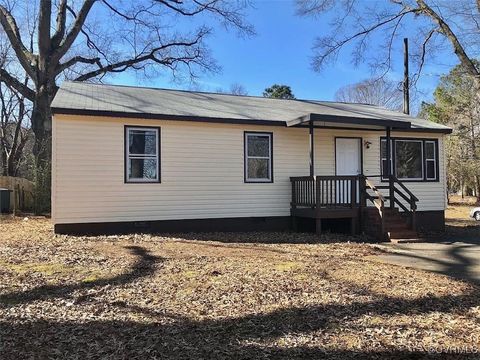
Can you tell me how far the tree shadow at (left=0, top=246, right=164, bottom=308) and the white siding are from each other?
4.41m

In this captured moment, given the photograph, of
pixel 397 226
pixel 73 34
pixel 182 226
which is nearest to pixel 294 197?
pixel 397 226

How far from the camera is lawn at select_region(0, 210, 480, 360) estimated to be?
4305 millimetres

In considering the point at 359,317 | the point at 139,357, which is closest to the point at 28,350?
the point at 139,357

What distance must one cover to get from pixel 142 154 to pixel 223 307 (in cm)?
746

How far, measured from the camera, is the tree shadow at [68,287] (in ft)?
18.5

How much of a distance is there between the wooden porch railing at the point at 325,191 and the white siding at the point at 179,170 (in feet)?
1.48

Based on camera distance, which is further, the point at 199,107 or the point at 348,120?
the point at 199,107

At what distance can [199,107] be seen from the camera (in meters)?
13.6

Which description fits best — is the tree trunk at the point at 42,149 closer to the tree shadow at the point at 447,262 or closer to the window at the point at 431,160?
the tree shadow at the point at 447,262

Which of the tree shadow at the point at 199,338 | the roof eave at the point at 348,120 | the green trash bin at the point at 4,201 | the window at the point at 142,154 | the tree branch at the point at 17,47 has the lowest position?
the tree shadow at the point at 199,338

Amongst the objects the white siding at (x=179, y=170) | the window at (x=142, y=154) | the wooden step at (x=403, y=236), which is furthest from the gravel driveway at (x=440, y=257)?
the window at (x=142, y=154)

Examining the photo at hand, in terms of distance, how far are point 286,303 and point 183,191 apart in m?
7.39

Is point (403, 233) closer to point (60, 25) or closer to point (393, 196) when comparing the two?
point (393, 196)

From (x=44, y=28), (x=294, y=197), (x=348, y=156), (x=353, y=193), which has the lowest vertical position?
(x=294, y=197)
